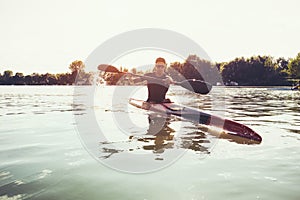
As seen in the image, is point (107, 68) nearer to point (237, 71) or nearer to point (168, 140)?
point (168, 140)

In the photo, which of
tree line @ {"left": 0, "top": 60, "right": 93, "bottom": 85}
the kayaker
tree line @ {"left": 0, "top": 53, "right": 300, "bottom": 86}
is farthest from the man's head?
tree line @ {"left": 0, "top": 60, "right": 93, "bottom": 85}

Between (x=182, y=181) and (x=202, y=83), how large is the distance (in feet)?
25.6

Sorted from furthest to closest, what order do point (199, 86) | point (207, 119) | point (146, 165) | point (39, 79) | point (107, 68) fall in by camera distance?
point (39, 79)
point (107, 68)
point (199, 86)
point (207, 119)
point (146, 165)

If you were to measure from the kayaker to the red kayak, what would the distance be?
1.89ft

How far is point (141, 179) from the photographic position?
4.77 m

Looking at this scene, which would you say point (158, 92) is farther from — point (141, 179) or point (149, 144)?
point (141, 179)

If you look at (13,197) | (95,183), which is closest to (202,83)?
(95,183)

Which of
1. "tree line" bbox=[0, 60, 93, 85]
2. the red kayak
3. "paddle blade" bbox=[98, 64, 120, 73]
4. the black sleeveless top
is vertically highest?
"tree line" bbox=[0, 60, 93, 85]

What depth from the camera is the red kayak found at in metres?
7.79

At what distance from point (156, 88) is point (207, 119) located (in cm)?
413

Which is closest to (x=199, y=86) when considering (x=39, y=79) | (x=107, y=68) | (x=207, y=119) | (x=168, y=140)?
(x=207, y=119)

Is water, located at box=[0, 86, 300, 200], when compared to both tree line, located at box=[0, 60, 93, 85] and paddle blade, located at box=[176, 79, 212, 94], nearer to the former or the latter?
paddle blade, located at box=[176, 79, 212, 94]

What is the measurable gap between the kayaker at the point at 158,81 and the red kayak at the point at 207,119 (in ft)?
1.89

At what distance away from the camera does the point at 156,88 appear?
12852 millimetres
